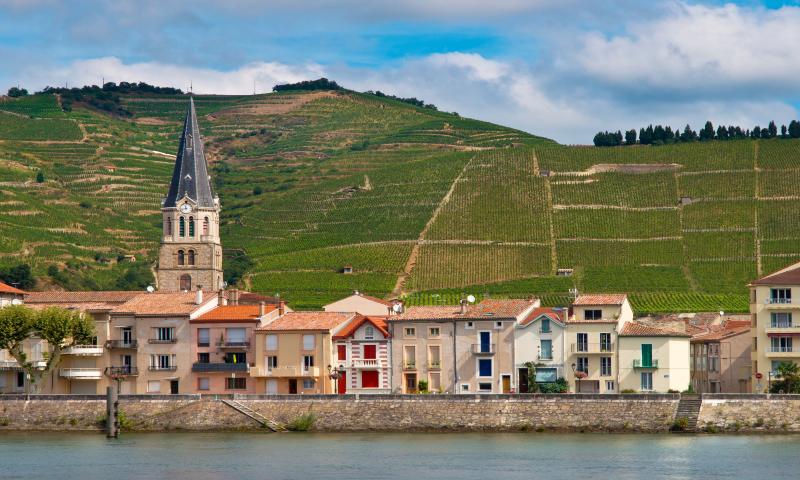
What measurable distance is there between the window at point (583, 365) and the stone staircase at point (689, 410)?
8.15m

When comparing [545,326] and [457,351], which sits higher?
[545,326]

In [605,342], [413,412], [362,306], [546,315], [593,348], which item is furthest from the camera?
[362,306]

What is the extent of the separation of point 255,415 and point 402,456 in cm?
1152

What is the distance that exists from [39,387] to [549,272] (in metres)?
59.2

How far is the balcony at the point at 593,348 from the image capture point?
3046 inches

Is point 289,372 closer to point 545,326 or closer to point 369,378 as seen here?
point 369,378

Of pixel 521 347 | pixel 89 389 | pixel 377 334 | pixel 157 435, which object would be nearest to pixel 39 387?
pixel 89 389

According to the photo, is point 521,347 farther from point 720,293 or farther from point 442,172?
point 442,172

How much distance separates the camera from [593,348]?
77688 millimetres

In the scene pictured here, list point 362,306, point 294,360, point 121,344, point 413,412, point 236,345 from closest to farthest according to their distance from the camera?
point 413,412 → point 294,360 → point 236,345 → point 121,344 → point 362,306

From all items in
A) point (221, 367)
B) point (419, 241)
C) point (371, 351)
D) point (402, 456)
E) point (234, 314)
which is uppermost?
point (419, 241)

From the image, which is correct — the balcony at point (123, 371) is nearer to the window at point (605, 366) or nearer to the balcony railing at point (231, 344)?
the balcony railing at point (231, 344)

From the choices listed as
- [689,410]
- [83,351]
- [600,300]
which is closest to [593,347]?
[600,300]

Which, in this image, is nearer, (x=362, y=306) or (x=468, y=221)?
(x=362, y=306)
